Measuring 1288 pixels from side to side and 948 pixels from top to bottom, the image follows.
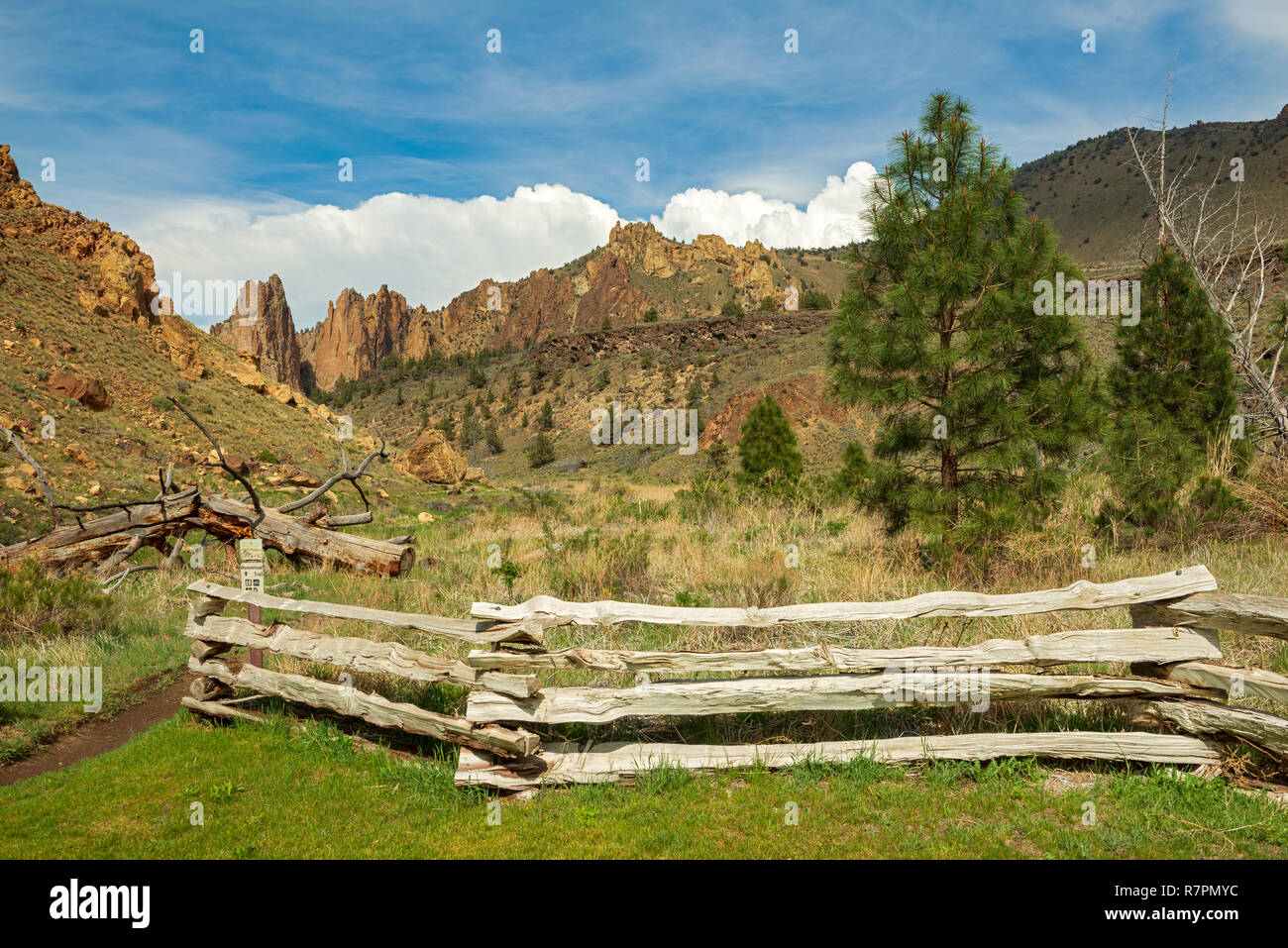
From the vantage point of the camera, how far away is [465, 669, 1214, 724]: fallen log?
4.33 meters

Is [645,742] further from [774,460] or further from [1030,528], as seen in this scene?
[774,460]

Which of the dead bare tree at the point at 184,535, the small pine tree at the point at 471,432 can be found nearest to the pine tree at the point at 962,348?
the dead bare tree at the point at 184,535

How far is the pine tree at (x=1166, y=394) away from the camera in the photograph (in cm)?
894

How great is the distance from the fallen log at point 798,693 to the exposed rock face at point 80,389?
70.2ft

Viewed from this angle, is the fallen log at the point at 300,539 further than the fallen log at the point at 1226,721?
Yes

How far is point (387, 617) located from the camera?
4867 mm

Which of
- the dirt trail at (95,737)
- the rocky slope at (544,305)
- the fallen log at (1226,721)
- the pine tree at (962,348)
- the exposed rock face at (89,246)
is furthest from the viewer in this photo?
the rocky slope at (544,305)

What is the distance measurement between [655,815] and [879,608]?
74.3 inches

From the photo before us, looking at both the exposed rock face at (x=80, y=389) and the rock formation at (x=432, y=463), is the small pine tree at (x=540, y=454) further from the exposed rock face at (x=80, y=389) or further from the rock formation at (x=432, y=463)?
the exposed rock face at (x=80, y=389)

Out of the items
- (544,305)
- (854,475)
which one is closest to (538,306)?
(544,305)

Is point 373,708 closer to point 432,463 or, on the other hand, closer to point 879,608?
point 879,608

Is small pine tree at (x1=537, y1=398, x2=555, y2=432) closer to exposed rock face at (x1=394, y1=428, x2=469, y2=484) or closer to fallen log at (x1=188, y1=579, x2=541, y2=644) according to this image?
exposed rock face at (x1=394, y1=428, x2=469, y2=484)
